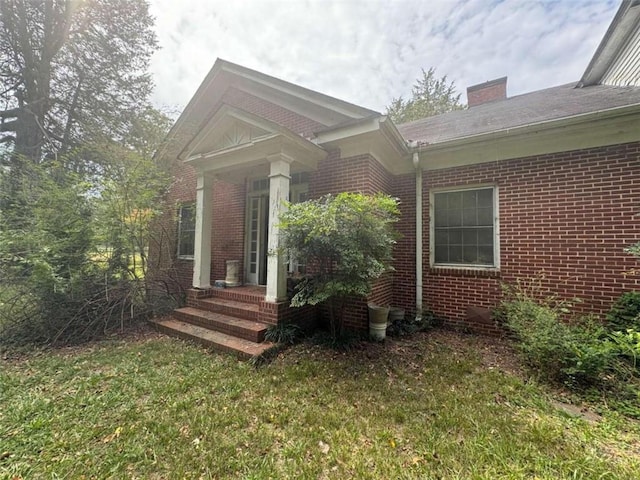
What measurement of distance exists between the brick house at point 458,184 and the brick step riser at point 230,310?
0.11 feet

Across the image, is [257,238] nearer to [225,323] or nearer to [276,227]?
[276,227]

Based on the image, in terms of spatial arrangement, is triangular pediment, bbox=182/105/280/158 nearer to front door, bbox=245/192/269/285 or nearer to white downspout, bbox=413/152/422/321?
front door, bbox=245/192/269/285

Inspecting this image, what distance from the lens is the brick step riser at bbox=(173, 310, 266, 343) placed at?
411 cm

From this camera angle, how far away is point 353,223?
364 cm

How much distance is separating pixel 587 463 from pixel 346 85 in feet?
43.1

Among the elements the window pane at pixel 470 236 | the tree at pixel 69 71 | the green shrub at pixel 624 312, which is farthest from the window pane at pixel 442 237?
the tree at pixel 69 71

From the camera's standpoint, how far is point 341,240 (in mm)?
3621

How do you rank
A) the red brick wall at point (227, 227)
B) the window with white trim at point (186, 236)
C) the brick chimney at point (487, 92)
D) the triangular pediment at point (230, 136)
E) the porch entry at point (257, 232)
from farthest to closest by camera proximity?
1. the brick chimney at point (487, 92)
2. the window with white trim at point (186, 236)
3. the red brick wall at point (227, 227)
4. the porch entry at point (257, 232)
5. the triangular pediment at point (230, 136)

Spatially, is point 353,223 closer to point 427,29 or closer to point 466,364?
point 466,364

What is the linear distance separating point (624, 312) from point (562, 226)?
1.48 meters

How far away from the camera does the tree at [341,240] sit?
357 cm

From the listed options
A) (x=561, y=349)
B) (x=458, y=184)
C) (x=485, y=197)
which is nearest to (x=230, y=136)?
(x=458, y=184)

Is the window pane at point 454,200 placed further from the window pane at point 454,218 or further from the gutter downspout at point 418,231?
the gutter downspout at point 418,231

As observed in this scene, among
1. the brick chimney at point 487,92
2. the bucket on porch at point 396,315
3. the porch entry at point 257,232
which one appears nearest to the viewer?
the bucket on porch at point 396,315
